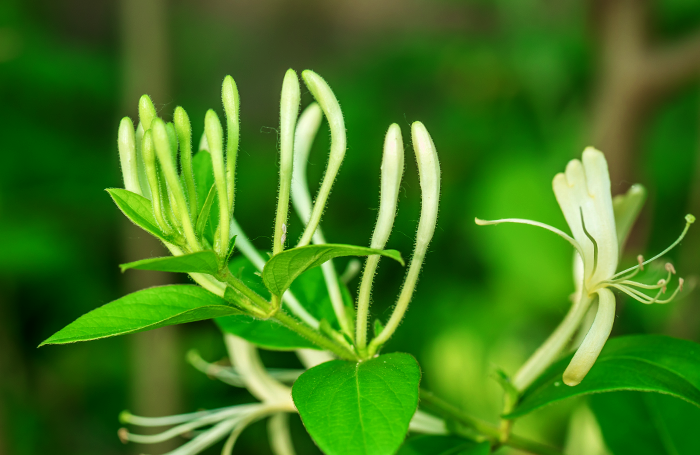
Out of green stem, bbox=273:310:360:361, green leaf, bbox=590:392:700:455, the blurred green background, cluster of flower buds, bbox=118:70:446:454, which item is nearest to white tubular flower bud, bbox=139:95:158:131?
cluster of flower buds, bbox=118:70:446:454

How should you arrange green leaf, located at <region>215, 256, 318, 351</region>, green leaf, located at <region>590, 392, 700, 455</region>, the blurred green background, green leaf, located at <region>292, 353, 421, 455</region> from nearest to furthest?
green leaf, located at <region>292, 353, 421, 455</region> < green leaf, located at <region>215, 256, 318, 351</region> < green leaf, located at <region>590, 392, 700, 455</region> < the blurred green background

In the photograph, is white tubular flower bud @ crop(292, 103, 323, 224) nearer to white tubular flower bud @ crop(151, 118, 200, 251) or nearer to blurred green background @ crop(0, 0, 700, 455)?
white tubular flower bud @ crop(151, 118, 200, 251)

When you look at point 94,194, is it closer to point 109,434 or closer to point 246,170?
point 246,170

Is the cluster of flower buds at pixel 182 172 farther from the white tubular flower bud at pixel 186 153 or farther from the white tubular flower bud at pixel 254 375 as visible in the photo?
the white tubular flower bud at pixel 254 375

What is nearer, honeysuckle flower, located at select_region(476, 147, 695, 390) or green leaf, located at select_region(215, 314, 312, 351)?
honeysuckle flower, located at select_region(476, 147, 695, 390)

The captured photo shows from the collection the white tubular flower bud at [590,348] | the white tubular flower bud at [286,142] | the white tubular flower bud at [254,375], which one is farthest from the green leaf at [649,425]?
the white tubular flower bud at [286,142]

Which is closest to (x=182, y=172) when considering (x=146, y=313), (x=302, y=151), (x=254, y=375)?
(x=146, y=313)

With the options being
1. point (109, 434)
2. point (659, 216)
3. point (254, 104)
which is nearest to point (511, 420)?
point (659, 216)
